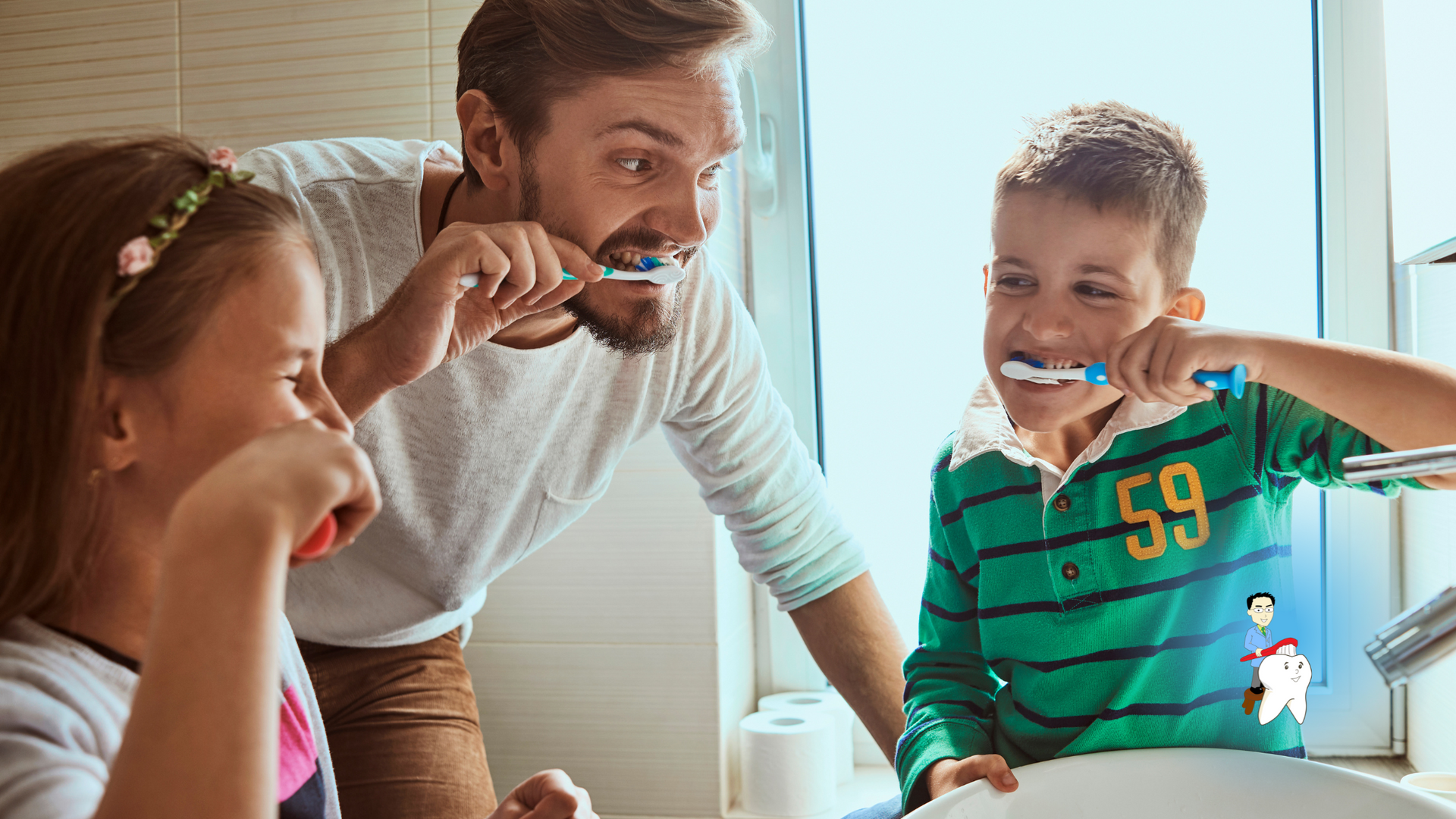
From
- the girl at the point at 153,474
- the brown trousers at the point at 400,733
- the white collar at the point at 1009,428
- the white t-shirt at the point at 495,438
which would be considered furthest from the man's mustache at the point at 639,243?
the brown trousers at the point at 400,733

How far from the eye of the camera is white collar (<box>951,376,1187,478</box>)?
0.75 m

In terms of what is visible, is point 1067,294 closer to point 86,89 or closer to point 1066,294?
point 1066,294

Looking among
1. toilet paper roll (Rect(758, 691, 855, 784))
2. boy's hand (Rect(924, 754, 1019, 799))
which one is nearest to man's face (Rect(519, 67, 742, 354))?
boy's hand (Rect(924, 754, 1019, 799))

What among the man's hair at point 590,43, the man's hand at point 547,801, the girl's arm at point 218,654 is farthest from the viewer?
the man's hair at point 590,43

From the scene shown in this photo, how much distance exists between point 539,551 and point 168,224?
117cm

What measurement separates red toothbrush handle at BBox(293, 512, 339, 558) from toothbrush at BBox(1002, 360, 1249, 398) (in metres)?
0.51

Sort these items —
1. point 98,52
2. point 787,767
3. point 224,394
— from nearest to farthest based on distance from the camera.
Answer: point 224,394
point 787,767
point 98,52

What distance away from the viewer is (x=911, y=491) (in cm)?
174

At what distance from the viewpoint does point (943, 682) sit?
2.66ft

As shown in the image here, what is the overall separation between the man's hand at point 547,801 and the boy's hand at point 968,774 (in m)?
0.26

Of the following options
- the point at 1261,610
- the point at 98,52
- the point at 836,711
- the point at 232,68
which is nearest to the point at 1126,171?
the point at 1261,610

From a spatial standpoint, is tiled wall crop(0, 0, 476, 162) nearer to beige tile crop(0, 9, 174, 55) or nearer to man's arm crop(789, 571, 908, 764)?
beige tile crop(0, 9, 174, 55)

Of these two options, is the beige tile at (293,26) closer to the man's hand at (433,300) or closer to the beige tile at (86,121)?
the beige tile at (86,121)

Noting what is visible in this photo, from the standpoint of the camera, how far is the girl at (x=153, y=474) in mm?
375
